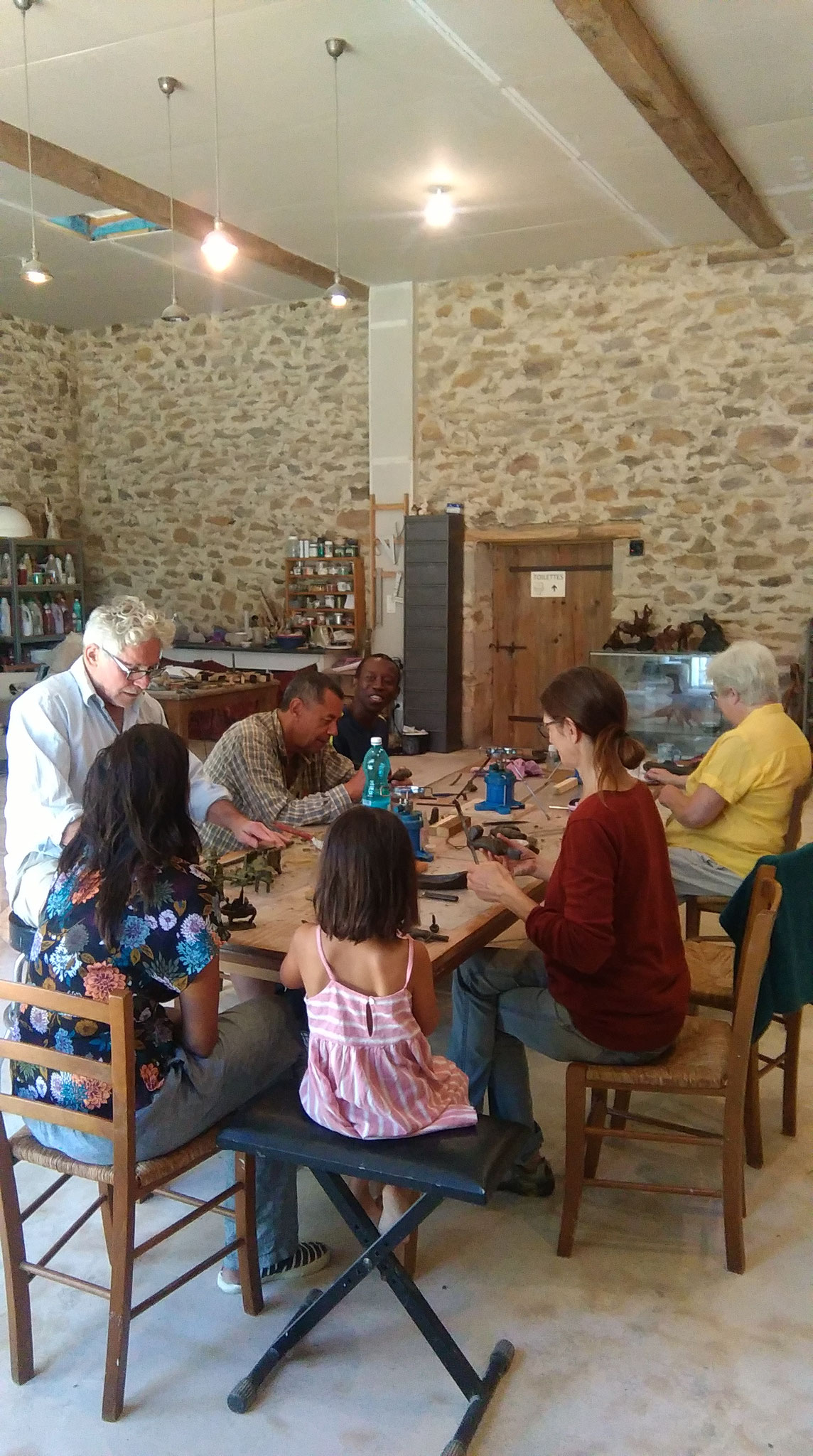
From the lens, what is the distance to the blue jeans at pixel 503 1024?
2.48 metres

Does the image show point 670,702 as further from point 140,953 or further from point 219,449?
point 140,953

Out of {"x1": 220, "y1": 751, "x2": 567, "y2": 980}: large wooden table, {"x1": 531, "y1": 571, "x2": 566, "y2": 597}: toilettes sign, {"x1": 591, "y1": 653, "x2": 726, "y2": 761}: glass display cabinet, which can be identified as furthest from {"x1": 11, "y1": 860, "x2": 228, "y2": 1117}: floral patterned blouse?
{"x1": 531, "y1": 571, "x2": 566, "y2": 597}: toilettes sign

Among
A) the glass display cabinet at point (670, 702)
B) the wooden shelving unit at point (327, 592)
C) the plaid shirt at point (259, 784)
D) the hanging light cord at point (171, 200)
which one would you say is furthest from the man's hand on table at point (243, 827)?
the wooden shelving unit at point (327, 592)

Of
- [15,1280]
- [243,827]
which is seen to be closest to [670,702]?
[243,827]

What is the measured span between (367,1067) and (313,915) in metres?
0.60

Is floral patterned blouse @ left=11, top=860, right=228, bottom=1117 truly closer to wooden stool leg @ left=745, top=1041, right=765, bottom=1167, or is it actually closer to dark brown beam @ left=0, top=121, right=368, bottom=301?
wooden stool leg @ left=745, top=1041, right=765, bottom=1167

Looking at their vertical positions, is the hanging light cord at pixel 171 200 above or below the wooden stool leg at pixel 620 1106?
above

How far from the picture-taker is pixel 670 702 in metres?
7.08

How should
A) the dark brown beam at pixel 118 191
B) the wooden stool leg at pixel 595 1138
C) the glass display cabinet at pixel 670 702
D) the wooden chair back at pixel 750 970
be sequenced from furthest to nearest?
the glass display cabinet at pixel 670 702, the dark brown beam at pixel 118 191, the wooden stool leg at pixel 595 1138, the wooden chair back at pixel 750 970

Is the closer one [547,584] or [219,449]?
[547,584]

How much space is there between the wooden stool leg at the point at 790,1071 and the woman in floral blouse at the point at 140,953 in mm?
1700

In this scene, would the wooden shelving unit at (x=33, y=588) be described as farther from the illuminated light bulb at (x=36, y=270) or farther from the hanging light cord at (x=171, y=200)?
the illuminated light bulb at (x=36, y=270)

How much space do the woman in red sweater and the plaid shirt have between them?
3.07 feet

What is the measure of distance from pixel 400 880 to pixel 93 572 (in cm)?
956
